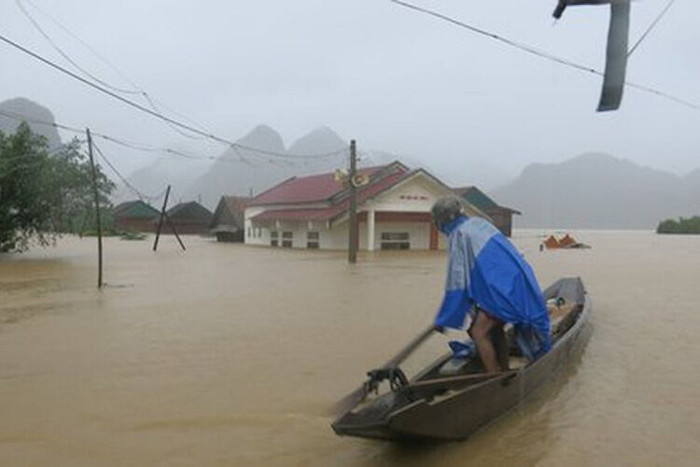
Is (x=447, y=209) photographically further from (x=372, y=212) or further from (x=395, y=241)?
(x=395, y=241)

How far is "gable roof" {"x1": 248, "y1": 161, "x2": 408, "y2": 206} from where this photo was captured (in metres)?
32.2

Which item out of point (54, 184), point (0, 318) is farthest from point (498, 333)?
point (54, 184)

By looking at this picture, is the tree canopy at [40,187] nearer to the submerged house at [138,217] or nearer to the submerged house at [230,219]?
the submerged house at [230,219]

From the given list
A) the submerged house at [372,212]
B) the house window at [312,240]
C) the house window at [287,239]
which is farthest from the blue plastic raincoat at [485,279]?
the house window at [287,239]

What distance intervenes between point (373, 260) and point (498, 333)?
1906 cm

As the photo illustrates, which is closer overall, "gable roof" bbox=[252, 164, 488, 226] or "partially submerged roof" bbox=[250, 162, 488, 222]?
"gable roof" bbox=[252, 164, 488, 226]

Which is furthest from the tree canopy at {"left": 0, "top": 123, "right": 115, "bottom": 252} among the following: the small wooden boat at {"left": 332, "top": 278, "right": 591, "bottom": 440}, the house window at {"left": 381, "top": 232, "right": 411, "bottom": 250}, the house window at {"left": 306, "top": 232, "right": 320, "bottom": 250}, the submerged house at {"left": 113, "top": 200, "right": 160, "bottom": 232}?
the submerged house at {"left": 113, "top": 200, "right": 160, "bottom": 232}

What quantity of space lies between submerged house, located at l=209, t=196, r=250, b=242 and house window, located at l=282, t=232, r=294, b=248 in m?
9.67

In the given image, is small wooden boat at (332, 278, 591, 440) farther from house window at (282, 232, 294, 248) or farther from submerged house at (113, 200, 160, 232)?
submerged house at (113, 200, 160, 232)

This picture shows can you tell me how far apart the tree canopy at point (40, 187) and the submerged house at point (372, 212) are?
33.3 ft

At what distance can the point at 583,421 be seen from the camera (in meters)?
5.80

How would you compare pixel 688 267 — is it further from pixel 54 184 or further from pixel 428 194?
pixel 54 184

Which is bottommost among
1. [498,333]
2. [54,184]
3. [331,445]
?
[331,445]

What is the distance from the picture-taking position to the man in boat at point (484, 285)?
5500mm
